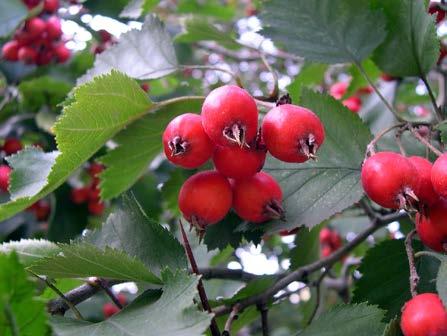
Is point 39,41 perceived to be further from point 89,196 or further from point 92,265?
point 92,265

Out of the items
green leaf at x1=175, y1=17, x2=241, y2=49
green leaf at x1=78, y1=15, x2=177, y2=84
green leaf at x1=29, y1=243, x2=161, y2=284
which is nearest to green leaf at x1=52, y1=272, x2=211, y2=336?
green leaf at x1=29, y1=243, x2=161, y2=284

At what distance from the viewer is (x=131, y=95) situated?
4.43 ft

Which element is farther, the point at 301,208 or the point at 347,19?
the point at 347,19

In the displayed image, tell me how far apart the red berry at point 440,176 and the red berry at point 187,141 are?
1.34 feet

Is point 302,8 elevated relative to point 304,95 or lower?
elevated

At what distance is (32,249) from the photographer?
1306 millimetres

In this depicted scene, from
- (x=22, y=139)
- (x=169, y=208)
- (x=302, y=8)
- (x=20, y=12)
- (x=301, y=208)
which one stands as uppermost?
(x=302, y=8)

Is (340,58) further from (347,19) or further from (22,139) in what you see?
(22,139)

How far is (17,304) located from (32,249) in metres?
0.48

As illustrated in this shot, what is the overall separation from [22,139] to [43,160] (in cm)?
110

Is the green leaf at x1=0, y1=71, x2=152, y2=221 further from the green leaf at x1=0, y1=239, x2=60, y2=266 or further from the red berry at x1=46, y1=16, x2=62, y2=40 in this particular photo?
the red berry at x1=46, y1=16, x2=62, y2=40

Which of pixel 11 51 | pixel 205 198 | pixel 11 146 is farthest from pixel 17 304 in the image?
pixel 11 51

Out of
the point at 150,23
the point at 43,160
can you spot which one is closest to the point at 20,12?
the point at 150,23

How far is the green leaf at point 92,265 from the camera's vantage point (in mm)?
1081
